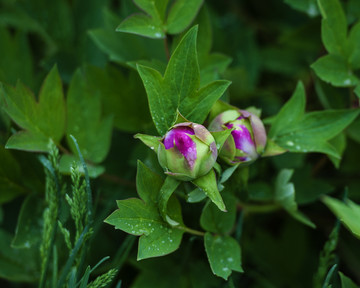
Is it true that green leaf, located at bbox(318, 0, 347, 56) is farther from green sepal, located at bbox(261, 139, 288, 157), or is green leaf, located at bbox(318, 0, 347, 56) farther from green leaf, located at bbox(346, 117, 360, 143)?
green sepal, located at bbox(261, 139, 288, 157)

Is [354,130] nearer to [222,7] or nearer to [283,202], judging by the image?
[283,202]

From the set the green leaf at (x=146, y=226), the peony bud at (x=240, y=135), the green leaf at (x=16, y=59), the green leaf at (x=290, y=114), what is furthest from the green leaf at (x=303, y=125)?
the green leaf at (x=16, y=59)

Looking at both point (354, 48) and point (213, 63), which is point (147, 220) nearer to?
point (213, 63)

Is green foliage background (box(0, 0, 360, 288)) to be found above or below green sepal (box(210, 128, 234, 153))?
below

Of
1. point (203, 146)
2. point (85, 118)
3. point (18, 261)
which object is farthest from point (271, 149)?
point (18, 261)

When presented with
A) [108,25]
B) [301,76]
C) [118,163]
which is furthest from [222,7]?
[118,163]

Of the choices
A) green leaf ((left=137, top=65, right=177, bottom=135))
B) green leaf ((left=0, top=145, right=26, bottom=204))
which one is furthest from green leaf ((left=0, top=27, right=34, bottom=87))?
green leaf ((left=137, top=65, right=177, bottom=135))

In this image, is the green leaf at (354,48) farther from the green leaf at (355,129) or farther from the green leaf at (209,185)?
the green leaf at (209,185)
